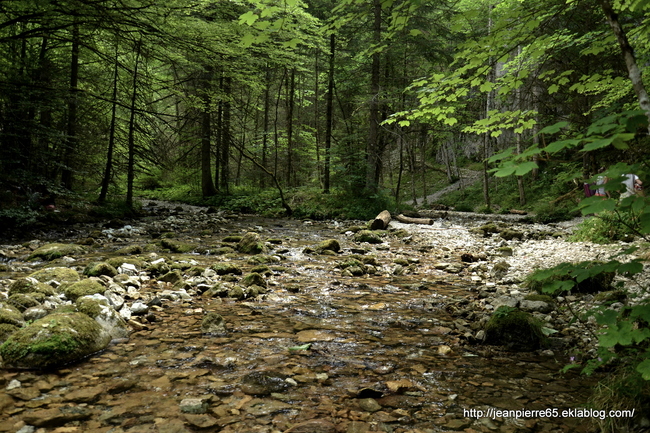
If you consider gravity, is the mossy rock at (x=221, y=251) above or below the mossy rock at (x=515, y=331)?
above

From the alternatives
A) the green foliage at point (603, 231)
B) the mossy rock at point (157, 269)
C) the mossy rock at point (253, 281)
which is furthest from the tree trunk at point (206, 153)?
the green foliage at point (603, 231)

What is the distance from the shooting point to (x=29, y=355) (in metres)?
2.93

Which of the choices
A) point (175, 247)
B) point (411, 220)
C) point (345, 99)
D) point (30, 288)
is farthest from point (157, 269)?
point (345, 99)

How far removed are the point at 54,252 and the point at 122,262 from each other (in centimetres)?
199

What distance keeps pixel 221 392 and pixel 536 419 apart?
235cm

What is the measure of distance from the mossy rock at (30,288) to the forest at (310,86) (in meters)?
3.87

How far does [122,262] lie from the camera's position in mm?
6090

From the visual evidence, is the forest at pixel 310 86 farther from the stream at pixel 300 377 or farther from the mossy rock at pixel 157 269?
the mossy rock at pixel 157 269

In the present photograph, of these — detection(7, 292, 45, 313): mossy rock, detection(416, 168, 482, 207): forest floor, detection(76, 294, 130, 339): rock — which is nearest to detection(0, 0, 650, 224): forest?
detection(416, 168, 482, 207): forest floor

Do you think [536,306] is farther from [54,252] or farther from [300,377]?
[54,252]

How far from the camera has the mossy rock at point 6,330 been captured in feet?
10.6

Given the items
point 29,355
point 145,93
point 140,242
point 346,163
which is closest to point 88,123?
point 145,93

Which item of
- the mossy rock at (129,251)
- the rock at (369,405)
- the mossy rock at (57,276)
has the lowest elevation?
the rock at (369,405)

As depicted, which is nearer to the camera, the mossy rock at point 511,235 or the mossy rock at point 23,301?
the mossy rock at point 23,301
